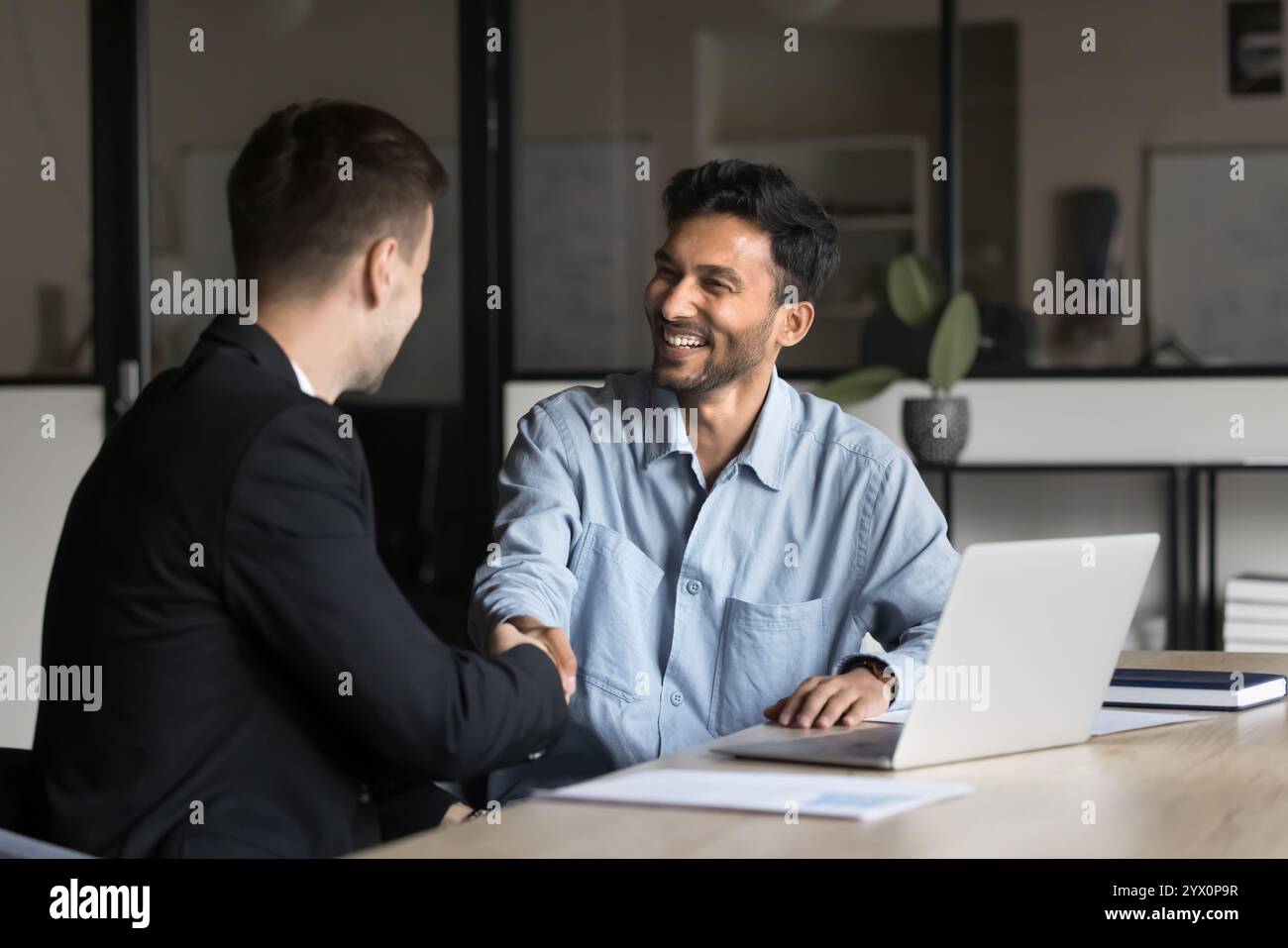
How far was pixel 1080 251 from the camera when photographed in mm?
7141

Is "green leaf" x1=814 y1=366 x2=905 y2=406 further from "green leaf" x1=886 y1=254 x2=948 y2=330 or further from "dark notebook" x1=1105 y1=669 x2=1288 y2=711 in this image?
"dark notebook" x1=1105 y1=669 x2=1288 y2=711

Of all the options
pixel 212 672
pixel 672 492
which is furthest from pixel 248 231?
pixel 672 492

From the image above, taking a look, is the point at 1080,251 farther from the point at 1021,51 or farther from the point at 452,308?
the point at 452,308

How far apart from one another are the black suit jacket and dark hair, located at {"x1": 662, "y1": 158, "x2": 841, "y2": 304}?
1026mm

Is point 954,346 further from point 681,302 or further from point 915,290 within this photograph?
point 681,302

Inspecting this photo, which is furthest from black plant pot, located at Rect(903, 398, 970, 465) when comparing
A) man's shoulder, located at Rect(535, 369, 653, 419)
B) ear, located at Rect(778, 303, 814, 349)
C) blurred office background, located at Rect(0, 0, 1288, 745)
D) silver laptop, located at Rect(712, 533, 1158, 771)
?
silver laptop, located at Rect(712, 533, 1158, 771)

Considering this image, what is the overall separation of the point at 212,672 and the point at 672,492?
0.92 metres

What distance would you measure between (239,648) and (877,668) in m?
0.78

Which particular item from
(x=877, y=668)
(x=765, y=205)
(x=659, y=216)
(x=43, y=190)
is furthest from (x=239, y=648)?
(x=659, y=216)

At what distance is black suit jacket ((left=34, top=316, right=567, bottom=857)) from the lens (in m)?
1.35

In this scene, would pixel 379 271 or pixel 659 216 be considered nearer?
pixel 379 271

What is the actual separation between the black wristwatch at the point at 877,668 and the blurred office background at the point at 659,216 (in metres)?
2.57

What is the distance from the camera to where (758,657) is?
2.09 meters

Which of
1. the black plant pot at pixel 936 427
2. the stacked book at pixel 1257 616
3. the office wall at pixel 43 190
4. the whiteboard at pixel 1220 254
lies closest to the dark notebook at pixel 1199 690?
the stacked book at pixel 1257 616
